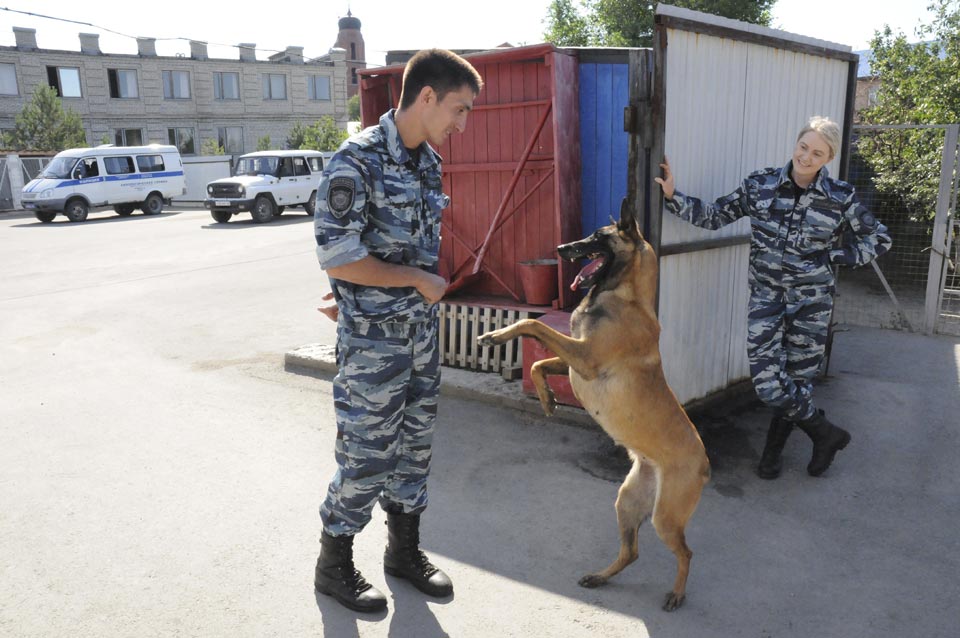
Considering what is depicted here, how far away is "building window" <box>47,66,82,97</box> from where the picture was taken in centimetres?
3506

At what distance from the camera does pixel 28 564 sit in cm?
309

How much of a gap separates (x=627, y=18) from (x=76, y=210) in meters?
17.1

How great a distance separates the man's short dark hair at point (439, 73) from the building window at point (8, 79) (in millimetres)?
39854

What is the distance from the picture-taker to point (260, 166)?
65.7 feet

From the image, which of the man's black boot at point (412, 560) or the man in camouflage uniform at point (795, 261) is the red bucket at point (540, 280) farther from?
the man's black boot at point (412, 560)

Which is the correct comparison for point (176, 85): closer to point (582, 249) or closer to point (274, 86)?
point (274, 86)

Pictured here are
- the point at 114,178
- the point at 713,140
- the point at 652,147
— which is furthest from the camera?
the point at 114,178

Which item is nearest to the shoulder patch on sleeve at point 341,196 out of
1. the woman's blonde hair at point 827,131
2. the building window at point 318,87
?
the woman's blonde hair at point 827,131

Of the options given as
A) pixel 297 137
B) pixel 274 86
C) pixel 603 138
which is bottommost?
pixel 603 138

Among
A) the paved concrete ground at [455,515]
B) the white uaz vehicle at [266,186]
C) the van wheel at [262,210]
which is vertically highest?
the white uaz vehicle at [266,186]

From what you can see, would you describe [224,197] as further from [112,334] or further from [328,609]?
[328,609]

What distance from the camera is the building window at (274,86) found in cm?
4047

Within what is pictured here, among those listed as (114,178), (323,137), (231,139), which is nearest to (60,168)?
(114,178)

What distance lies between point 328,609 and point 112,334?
5691 millimetres
